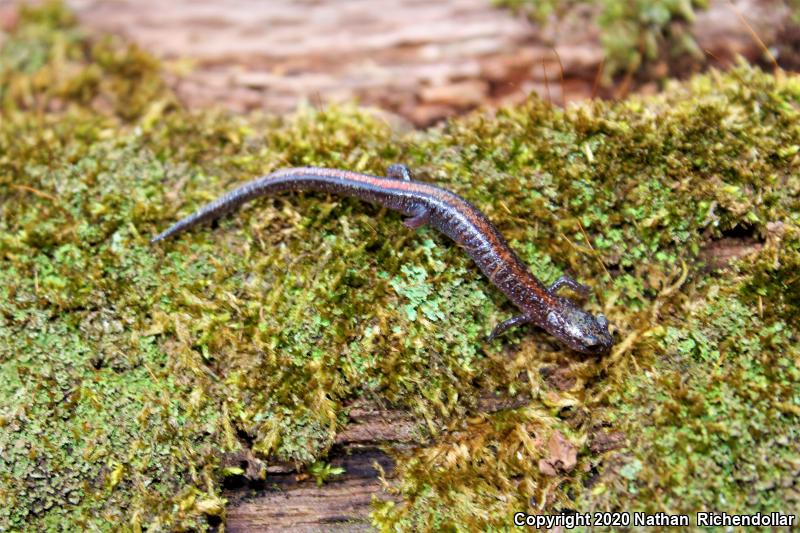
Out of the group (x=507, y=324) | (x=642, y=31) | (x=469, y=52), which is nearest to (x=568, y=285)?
(x=507, y=324)

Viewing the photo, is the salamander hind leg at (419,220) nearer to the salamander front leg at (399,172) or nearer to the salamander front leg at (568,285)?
the salamander front leg at (399,172)

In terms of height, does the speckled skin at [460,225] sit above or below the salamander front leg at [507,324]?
above

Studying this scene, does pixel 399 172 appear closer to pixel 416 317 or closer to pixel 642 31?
pixel 416 317

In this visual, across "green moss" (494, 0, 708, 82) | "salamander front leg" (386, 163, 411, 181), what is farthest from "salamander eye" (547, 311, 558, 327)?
"green moss" (494, 0, 708, 82)

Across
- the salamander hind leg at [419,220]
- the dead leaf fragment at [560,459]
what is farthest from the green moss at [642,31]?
the dead leaf fragment at [560,459]

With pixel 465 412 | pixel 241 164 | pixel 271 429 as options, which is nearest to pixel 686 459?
pixel 465 412

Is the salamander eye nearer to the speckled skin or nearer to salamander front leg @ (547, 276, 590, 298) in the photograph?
the speckled skin
